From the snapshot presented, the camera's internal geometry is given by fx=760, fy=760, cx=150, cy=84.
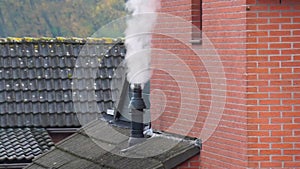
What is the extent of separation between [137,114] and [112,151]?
532 mm

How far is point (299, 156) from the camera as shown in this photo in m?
7.03

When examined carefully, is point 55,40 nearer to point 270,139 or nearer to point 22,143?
point 22,143

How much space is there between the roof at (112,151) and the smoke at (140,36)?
2.59ft

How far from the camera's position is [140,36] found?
997 centimetres

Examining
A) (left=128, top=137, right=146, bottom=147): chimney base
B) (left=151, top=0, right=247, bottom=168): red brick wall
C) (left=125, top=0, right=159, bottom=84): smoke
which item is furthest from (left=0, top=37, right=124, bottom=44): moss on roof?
(left=128, top=137, right=146, bottom=147): chimney base

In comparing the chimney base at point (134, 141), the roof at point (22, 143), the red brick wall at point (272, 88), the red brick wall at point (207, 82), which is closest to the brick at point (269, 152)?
the red brick wall at point (272, 88)

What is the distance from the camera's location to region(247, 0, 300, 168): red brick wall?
276 inches

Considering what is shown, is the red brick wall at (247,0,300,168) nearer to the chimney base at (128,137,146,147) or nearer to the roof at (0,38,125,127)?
the chimney base at (128,137,146,147)

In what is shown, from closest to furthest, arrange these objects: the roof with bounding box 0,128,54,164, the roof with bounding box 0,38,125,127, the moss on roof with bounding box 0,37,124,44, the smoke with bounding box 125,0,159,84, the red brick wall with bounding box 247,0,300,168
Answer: the red brick wall with bounding box 247,0,300,168
the smoke with bounding box 125,0,159,84
the roof with bounding box 0,128,54,164
the roof with bounding box 0,38,125,127
the moss on roof with bounding box 0,37,124,44

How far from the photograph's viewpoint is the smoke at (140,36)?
940cm

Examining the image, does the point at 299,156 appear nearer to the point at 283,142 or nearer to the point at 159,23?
the point at 283,142

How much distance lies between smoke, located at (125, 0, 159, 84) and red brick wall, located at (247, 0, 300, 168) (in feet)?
7.72

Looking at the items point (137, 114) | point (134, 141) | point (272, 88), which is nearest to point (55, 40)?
point (137, 114)

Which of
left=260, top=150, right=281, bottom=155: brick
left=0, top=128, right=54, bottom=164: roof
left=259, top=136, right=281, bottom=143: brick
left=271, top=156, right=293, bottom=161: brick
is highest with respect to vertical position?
left=259, top=136, right=281, bottom=143: brick
